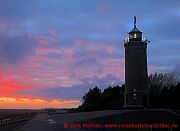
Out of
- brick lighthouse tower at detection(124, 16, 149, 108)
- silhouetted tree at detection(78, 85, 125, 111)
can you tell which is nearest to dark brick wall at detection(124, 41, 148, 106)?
brick lighthouse tower at detection(124, 16, 149, 108)

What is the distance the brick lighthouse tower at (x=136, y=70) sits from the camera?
6838 cm

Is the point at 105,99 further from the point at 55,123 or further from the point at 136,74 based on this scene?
the point at 55,123

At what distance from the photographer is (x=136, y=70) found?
Answer: 6881 cm

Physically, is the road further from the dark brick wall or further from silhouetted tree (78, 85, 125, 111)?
silhouetted tree (78, 85, 125, 111)

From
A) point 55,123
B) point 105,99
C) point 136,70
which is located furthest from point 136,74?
point 55,123

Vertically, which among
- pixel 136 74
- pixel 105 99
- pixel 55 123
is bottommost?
pixel 55 123

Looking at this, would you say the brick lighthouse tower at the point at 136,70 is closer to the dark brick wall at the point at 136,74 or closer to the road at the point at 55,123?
the dark brick wall at the point at 136,74

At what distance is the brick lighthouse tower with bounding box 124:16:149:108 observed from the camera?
6838 centimetres

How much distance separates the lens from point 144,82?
6881 cm

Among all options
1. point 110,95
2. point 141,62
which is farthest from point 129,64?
point 110,95

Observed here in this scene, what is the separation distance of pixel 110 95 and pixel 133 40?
22336 mm

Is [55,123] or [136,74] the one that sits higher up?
[136,74]

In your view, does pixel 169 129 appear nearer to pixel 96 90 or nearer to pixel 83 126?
pixel 83 126

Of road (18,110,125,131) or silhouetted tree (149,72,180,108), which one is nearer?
road (18,110,125,131)
